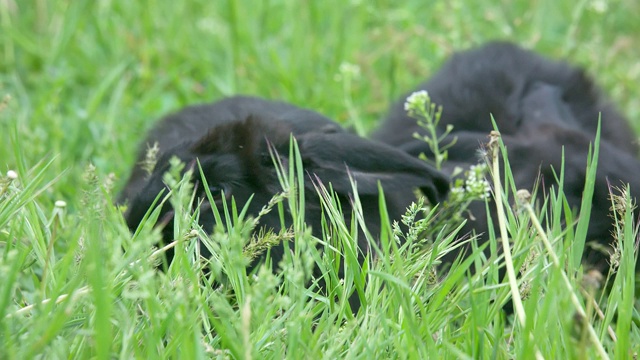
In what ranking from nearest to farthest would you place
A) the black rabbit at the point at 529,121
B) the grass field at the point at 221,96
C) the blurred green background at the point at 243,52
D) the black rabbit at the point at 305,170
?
the grass field at the point at 221,96, the black rabbit at the point at 305,170, the black rabbit at the point at 529,121, the blurred green background at the point at 243,52

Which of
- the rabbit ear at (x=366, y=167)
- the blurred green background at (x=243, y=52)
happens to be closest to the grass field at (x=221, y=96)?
the blurred green background at (x=243, y=52)

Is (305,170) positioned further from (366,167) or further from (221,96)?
(221,96)

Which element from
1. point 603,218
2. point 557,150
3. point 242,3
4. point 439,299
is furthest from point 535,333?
point 242,3

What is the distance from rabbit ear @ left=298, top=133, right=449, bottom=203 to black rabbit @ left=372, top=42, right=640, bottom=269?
0.42 m

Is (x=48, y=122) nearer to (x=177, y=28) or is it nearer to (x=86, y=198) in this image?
(x=177, y=28)

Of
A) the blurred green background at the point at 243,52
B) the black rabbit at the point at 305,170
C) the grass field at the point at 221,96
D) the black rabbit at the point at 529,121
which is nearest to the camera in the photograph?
the grass field at the point at 221,96

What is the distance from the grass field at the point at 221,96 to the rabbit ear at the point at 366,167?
417 millimetres

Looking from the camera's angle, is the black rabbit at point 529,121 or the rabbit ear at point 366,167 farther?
the black rabbit at point 529,121

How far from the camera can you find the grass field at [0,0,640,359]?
6.57ft

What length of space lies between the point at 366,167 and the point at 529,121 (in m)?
1.28

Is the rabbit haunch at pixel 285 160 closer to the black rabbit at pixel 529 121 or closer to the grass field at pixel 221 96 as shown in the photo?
the grass field at pixel 221 96

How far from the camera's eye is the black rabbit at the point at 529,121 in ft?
11.3

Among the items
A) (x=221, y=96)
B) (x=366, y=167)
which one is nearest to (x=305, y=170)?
(x=366, y=167)

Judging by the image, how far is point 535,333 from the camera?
199 centimetres
